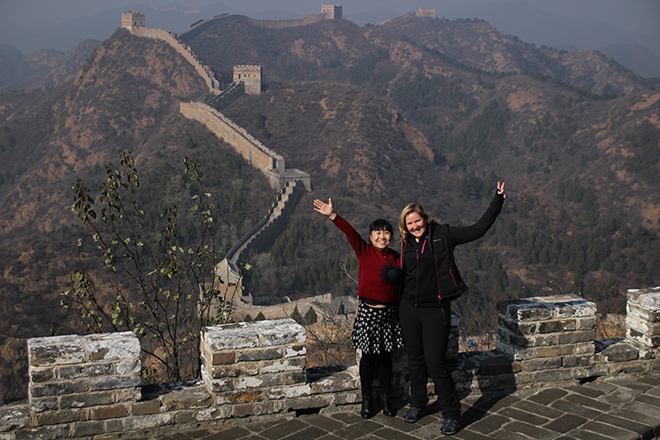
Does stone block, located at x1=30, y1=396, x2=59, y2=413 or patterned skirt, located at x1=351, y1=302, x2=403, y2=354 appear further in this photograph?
patterned skirt, located at x1=351, y1=302, x2=403, y2=354

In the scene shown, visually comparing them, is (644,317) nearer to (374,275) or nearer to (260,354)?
(374,275)

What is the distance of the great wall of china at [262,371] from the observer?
16.6 ft

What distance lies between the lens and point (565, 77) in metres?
142

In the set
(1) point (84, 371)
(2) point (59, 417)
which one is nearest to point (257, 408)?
(1) point (84, 371)

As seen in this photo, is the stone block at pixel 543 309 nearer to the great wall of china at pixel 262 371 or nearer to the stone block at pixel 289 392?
the great wall of china at pixel 262 371

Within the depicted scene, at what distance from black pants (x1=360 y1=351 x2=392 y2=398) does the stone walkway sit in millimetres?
251

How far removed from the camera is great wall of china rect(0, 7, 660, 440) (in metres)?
5.07

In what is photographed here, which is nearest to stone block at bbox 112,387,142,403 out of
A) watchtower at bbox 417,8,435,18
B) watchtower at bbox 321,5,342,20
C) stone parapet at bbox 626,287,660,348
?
stone parapet at bbox 626,287,660,348

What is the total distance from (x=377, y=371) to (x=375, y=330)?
0.47m

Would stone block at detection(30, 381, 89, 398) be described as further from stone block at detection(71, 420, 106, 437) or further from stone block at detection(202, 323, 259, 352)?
stone block at detection(202, 323, 259, 352)

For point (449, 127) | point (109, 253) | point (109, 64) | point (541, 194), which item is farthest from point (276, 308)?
point (449, 127)

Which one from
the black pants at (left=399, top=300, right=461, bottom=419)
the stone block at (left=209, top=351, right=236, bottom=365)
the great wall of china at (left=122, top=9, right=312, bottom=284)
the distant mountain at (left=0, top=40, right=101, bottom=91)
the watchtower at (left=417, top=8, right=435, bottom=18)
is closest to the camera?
the stone block at (left=209, top=351, right=236, bottom=365)

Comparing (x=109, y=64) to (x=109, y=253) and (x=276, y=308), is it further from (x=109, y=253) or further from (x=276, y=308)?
(x=109, y=253)

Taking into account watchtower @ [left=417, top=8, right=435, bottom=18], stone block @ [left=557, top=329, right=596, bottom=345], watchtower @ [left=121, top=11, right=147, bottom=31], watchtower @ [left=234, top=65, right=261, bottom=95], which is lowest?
stone block @ [left=557, top=329, right=596, bottom=345]
